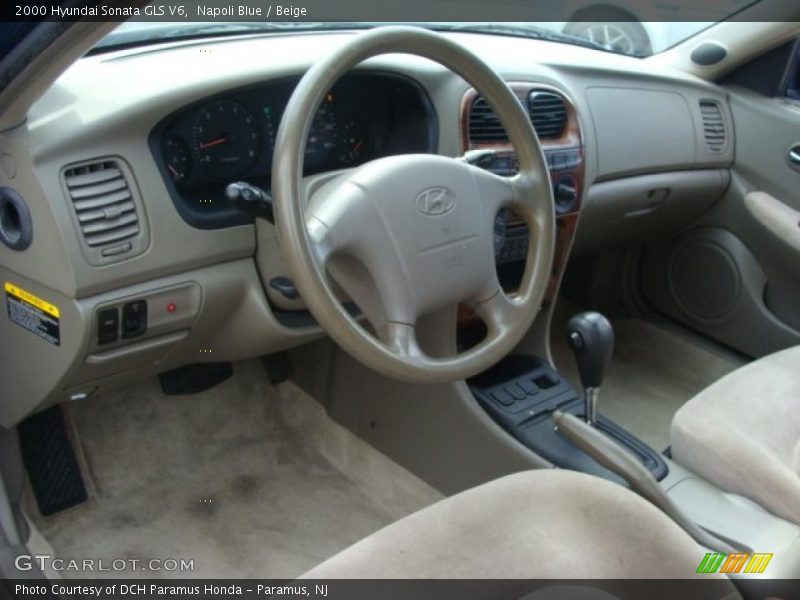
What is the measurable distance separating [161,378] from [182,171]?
28.6 inches

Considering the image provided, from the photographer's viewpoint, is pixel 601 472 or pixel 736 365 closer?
pixel 601 472

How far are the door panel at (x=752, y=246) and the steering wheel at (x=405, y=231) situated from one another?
1226 millimetres

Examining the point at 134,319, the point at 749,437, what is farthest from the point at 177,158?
the point at 749,437

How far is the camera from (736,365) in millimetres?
2500

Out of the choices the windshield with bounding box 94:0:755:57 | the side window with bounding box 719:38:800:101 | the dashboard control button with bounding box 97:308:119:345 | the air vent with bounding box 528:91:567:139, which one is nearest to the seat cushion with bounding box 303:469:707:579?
the dashboard control button with bounding box 97:308:119:345

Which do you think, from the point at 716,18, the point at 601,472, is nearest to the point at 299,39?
the point at 601,472

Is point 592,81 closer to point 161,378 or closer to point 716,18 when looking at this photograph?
point 716,18

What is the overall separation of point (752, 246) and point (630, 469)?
1262mm

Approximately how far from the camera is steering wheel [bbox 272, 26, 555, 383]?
1104 mm

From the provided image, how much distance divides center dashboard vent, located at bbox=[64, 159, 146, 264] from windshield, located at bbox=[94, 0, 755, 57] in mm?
428

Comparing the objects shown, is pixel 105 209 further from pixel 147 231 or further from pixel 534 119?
pixel 534 119

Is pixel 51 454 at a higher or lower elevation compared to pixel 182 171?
lower

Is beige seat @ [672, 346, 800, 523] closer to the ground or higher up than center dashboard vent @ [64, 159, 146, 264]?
closer to the ground

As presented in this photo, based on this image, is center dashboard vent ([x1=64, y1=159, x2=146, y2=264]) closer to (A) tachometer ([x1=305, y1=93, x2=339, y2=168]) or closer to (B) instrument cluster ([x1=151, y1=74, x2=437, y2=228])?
(B) instrument cluster ([x1=151, y1=74, x2=437, y2=228])
